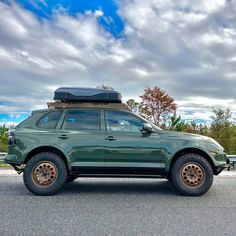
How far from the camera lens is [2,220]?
4.34 metres

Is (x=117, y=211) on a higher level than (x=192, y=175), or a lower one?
lower

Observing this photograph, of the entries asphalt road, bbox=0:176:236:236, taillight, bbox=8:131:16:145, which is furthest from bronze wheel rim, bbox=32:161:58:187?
taillight, bbox=8:131:16:145

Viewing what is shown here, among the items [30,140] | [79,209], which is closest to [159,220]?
[79,209]

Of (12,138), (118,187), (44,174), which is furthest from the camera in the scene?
(118,187)

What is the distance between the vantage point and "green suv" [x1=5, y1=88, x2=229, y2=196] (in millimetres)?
5953

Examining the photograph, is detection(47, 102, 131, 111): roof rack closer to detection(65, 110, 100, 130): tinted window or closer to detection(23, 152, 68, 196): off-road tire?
detection(65, 110, 100, 130): tinted window

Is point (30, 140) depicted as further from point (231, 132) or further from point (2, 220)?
point (231, 132)

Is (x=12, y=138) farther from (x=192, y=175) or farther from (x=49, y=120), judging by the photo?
(x=192, y=175)

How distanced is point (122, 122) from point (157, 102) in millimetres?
25325

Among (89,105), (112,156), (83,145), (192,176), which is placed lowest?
(192,176)

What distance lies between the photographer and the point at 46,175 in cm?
596

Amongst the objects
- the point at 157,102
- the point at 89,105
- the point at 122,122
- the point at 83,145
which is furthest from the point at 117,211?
the point at 157,102

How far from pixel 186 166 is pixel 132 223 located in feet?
6.98

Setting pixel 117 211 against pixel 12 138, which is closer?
pixel 117 211
